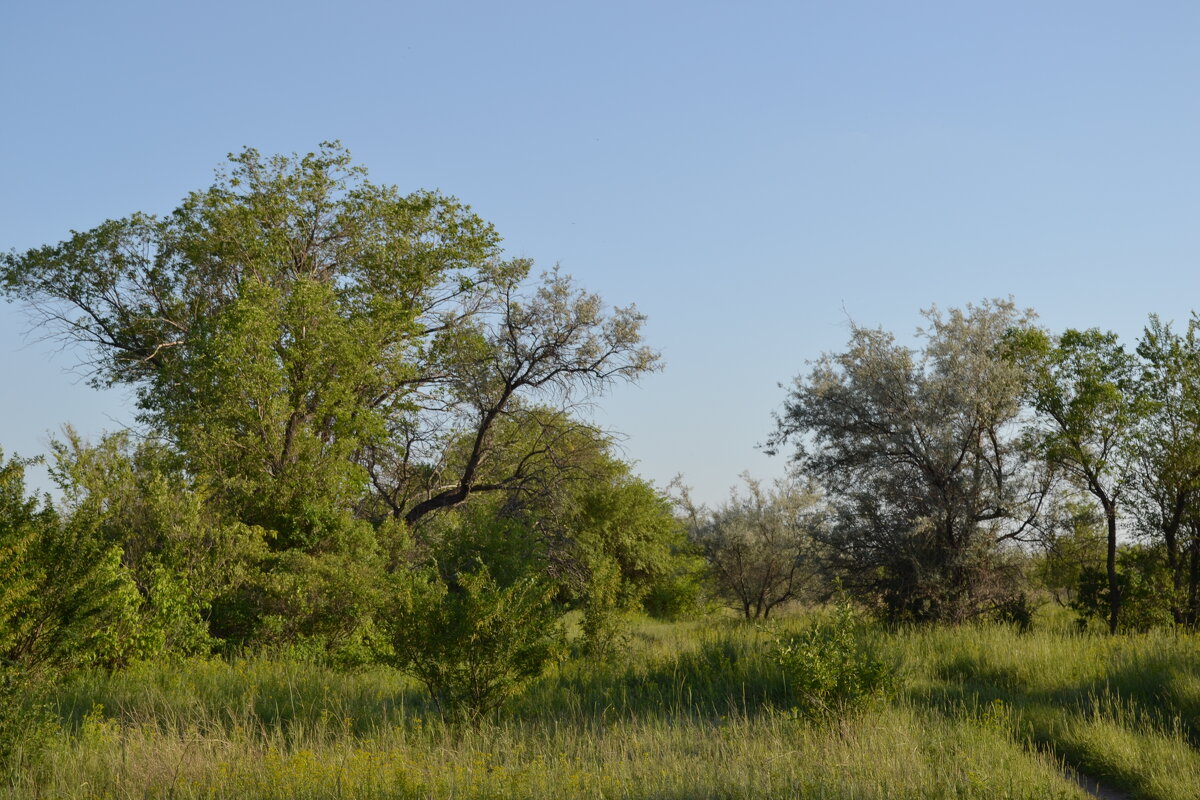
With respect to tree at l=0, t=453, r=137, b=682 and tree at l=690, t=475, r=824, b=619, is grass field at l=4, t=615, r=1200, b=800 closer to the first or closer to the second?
tree at l=0, t=453, r=137, b=682

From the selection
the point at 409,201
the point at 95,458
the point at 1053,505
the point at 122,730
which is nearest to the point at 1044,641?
the point at 1053,505

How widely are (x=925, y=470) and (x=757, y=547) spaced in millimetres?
10916

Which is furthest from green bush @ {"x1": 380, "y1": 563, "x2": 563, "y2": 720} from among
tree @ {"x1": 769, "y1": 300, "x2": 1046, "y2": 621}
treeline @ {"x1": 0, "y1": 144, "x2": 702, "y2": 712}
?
tree @ {"x1": 769, "y1": 300, "x2": 1046, "y2": 621}

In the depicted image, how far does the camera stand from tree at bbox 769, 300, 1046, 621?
59.1 feet

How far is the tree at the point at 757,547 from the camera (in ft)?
93.5

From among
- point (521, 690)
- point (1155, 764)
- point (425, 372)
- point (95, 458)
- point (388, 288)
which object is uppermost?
point (388, 288)

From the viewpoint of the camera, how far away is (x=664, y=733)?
30.1 ft

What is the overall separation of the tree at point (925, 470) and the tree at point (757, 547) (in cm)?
901

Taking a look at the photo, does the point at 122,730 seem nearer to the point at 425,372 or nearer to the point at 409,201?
the point at 425,372

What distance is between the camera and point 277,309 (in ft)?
66.5

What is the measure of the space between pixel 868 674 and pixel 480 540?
1380 cm

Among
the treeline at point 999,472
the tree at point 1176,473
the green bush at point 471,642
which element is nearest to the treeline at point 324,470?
the green bush at point 471,642

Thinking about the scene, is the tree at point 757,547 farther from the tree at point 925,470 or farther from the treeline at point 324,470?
the tree at point 925,470

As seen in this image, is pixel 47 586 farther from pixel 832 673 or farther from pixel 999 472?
pixel 999 472
